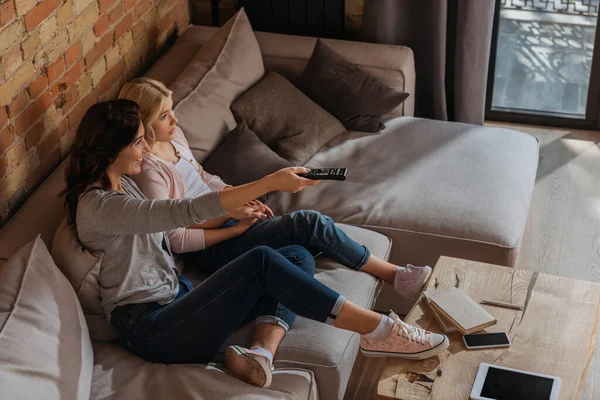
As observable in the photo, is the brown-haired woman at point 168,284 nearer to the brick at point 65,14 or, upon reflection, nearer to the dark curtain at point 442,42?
the brick at point 65,14

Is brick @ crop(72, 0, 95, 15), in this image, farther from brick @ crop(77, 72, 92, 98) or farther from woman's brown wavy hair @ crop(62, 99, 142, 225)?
woman's brown wavy hair @ crop(62, 99, 142, 225)

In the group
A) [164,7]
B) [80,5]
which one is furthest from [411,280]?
[164,7]

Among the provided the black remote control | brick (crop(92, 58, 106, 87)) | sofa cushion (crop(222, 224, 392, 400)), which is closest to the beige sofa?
sofa cushion (crop(222, 224, 392, 400))

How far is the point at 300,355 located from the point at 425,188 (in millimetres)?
1001

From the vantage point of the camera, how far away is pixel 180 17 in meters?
4.01

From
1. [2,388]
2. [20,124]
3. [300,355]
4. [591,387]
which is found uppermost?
[20,124]

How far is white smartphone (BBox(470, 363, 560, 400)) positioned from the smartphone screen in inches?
4.0

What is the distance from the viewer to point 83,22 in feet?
9.75

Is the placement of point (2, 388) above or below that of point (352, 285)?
above

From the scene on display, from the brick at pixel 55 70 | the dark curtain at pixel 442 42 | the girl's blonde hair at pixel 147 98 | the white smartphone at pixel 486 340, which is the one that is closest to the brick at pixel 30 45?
the brick at pixel 55 70

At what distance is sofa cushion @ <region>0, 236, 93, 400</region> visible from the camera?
1958 mm

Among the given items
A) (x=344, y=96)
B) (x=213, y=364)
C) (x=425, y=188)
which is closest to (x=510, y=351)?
(x=213, y=364)

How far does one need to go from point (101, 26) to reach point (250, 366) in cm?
154

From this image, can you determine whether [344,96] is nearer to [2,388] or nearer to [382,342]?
[382,342]
